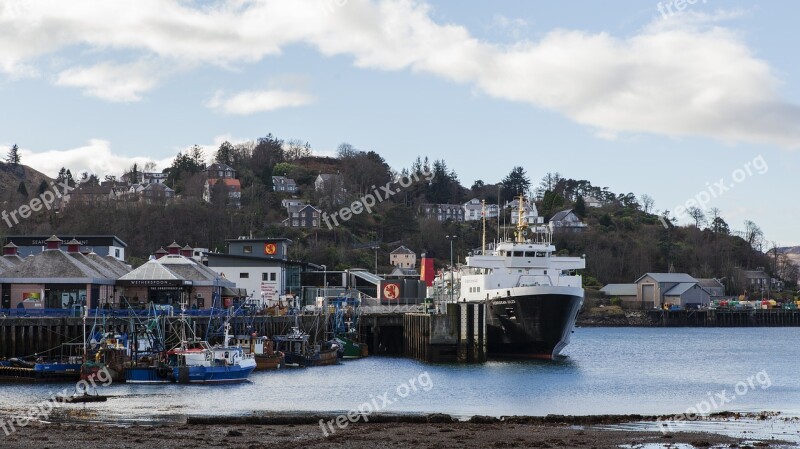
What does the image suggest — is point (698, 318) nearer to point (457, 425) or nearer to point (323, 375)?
point (323, 375)

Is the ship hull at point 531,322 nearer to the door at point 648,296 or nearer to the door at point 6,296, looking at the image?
the door at point 6,296

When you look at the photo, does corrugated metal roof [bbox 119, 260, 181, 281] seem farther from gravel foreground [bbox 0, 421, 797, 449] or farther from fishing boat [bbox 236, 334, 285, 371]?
gravel foreground [bbox 0, 421, 797, 449]

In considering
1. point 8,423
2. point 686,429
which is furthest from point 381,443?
point 8,423

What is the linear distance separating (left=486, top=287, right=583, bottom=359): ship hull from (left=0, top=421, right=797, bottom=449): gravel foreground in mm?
35203

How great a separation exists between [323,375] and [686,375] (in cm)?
2370

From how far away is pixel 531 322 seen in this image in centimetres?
7588

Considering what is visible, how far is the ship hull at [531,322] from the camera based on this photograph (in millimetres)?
75062

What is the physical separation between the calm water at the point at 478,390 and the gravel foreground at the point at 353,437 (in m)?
4.99

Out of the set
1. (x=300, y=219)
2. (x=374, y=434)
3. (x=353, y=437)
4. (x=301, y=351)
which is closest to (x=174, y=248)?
(x=301, y=351)

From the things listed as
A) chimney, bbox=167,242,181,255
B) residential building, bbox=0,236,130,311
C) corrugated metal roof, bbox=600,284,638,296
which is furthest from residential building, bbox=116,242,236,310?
corrugated metal roof, bbox=600,284,638,296

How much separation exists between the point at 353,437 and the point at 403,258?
500 ft

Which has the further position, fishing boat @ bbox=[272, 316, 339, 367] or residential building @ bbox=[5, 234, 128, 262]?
residential building @ bbox=[5, 234, 128, 262]

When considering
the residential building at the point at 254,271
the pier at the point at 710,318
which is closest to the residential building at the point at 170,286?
the residential building at the point at 254,271

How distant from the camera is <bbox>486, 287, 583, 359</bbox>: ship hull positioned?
7506 centimetres
